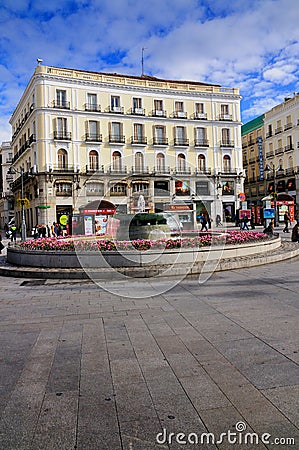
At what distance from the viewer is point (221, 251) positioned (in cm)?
1146

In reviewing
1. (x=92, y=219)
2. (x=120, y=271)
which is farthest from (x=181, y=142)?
(x=120, y=271)

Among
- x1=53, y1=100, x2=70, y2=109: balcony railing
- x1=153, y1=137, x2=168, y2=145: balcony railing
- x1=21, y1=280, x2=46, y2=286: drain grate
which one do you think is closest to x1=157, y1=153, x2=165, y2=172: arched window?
x1=153, y1=137, x2=168, y2=145: balcony railing

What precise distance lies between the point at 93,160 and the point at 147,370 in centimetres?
3946

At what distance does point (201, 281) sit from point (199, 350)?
492 cm

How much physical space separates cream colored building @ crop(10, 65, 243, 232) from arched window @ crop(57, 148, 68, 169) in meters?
0.11

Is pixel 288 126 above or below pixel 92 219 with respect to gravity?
above

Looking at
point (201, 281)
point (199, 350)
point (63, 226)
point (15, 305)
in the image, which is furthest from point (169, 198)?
point (199, 350)

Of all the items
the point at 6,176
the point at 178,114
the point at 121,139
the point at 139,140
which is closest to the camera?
the point at 121,139

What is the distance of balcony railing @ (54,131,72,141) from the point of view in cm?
4032

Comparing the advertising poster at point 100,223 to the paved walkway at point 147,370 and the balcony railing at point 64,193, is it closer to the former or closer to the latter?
the balcony railing at point 64,193

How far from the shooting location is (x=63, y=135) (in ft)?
133

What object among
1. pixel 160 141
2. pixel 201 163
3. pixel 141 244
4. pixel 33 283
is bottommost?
pixel 33 283

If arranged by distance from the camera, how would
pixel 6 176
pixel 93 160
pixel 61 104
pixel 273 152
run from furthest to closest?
1. pixel 6 176
2. pixel 273 152
3. pixel 93 160
4. pixel 61 104

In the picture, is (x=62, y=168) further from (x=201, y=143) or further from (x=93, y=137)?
(x=201, y=143)
